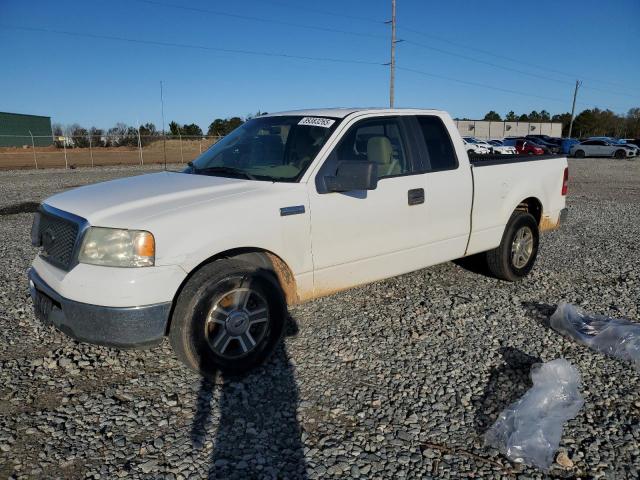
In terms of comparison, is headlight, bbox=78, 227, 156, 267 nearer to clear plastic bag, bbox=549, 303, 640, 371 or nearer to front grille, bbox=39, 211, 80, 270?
front grille, bbox=39, 211, 80, 270

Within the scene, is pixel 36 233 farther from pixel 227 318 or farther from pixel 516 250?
pixel 516 250

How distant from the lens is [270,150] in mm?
4234

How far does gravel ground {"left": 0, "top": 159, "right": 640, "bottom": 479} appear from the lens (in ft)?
8.66

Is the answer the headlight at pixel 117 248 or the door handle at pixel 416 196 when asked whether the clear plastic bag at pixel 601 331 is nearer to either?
the door handle at pixel 416 196

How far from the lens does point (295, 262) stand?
3693mm

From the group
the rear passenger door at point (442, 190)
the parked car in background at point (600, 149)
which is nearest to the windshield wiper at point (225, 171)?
the rear passenger door at point (442, 190)

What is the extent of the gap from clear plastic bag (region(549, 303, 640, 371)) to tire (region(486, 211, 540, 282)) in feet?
3.57

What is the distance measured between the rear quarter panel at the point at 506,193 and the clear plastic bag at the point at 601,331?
1.07 meters

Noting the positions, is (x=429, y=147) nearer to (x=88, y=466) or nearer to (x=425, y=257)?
(x=425, y=257)

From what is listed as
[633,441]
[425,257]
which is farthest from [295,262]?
[633,441]

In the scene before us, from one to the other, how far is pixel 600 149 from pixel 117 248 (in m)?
39.8

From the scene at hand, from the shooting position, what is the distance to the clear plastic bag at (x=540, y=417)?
8.66ft

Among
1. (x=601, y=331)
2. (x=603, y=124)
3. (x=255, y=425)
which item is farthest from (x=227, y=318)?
(x=603, y=124)

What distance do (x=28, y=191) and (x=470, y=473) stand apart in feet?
51.6
